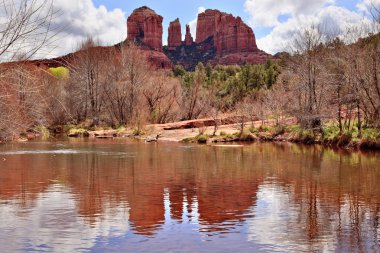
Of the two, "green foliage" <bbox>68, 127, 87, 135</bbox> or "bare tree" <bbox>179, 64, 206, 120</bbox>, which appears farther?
"bare tree" <bbox>179, 64, 206, 120</bbox>

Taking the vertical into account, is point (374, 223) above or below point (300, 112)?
below

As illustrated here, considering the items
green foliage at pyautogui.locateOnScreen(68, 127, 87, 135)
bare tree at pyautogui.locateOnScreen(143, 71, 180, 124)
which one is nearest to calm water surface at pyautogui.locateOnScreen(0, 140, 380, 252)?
green foliage at pyautogui.locateOnScreen(68, 127, 87, 135)

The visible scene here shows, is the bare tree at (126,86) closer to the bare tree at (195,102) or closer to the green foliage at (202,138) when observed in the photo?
the bare tree at (195,102)

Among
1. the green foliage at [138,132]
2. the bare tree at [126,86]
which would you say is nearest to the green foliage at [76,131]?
the bare tree at [126,86]

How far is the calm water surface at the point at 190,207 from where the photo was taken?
9766 mm

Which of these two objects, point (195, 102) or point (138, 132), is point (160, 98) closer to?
point (195, 102)

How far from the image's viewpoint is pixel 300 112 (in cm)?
4188

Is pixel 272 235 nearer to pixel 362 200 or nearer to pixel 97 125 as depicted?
pixel 362 200

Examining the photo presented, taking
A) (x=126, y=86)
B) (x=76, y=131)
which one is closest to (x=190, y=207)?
(x=76, y=131)

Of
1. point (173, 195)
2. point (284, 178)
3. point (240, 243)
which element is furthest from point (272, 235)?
point (284, 178)

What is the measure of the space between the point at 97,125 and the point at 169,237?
5627 cm

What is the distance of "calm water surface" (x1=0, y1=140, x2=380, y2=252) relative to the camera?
9766 millimetres

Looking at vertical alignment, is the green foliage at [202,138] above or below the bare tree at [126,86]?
below

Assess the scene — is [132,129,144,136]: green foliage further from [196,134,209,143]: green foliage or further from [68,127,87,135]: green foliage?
[196,134,209,143]: green foliage
